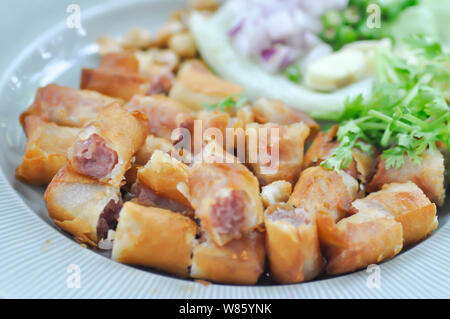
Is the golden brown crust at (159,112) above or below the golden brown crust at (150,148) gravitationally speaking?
above

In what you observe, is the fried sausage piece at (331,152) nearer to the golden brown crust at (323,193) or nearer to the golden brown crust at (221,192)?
the golden brown crust at (323,193)

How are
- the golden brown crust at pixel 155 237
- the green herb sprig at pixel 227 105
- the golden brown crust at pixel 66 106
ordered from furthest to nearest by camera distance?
the green herb sprig at pixel 227 105 < the golden brown crust at pixel 66 106 < the golden brown crust at pixel 155 237

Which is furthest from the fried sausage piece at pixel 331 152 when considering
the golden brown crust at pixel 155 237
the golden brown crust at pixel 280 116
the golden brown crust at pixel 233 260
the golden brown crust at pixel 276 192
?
the golden brown crust at pixel 155 237

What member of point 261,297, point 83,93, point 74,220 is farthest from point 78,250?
point 83,93

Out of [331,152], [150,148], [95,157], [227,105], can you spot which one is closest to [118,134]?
[95,157]

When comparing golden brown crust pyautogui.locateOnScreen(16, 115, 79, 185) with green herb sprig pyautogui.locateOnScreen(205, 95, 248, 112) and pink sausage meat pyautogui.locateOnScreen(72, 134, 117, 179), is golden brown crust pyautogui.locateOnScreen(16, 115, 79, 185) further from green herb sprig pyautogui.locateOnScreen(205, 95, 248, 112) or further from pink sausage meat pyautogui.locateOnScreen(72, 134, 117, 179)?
green herb sprig pyautogui.locateOnScreen(205, 95, 248, 112)

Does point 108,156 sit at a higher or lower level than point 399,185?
higher

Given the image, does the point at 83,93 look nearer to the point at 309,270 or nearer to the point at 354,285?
the point at 309,270
